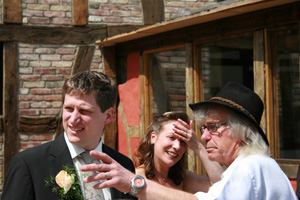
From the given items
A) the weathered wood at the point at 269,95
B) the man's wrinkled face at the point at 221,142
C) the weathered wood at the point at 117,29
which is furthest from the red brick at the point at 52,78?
the man's wrinkled face at the point at 221,142

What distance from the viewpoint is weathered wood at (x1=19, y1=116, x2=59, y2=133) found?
760 cm

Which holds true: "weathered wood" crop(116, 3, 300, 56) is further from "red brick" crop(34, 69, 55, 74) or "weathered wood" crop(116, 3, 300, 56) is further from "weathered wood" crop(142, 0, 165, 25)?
"red brick" crop(34, 69, 55, 74)

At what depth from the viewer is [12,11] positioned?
761 cm

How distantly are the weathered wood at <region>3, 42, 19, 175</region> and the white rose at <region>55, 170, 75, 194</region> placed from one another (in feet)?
17.9

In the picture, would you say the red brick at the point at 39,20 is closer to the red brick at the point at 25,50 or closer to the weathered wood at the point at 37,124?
the red brick at the point at 25,50

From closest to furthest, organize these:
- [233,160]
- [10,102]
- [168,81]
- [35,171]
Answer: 1. [233,160]
2. [35,171]
3. [168,81]
4. [10,102]

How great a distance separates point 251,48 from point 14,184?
12.0 ft

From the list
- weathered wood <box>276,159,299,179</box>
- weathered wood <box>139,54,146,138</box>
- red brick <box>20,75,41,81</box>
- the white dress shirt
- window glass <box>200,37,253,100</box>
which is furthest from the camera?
red brick <box>20,75,41,81</box>

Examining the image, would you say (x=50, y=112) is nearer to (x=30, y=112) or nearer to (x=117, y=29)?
(x=30, y=112)

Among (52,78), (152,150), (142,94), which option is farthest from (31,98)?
(152,150)

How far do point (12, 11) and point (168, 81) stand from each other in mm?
Answer: 2670

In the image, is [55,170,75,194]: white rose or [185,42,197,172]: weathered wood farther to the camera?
[185,42,197,172]: weathered wood

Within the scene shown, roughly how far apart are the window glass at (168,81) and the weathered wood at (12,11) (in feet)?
7.23

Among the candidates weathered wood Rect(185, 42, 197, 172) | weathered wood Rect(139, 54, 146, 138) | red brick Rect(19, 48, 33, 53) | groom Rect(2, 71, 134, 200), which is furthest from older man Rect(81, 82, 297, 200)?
red brick Rect(19, 48, 33, 53)
